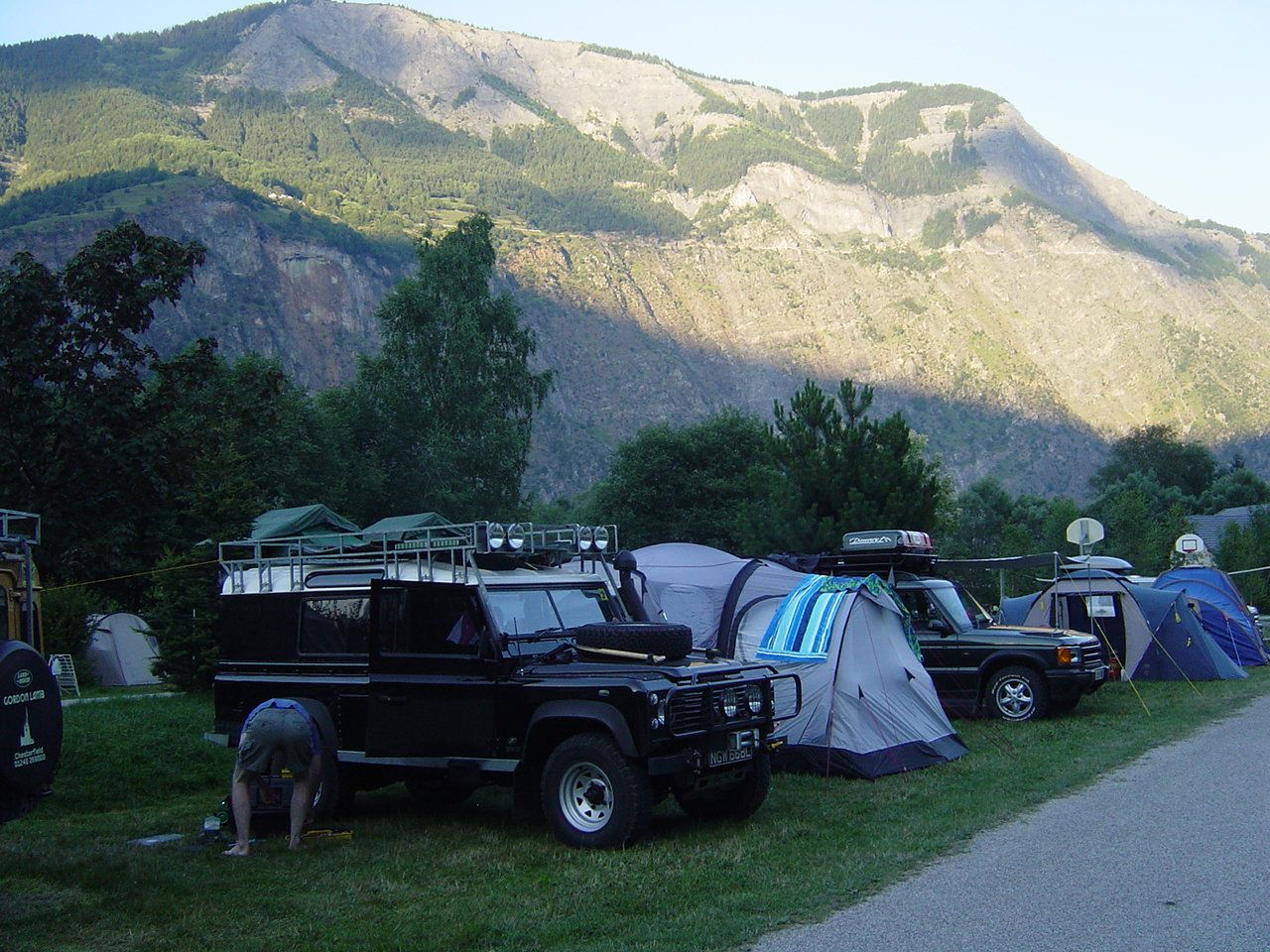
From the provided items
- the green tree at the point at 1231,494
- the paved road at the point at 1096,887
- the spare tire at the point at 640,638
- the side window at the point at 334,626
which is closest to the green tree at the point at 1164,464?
the green tree at the point at 1231,494

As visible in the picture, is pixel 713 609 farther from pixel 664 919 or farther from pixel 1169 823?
pixel 664 919

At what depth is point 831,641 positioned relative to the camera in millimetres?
11969

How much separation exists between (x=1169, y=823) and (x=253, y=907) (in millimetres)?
6605

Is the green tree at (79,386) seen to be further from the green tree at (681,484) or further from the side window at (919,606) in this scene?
the green tree at (681,484)

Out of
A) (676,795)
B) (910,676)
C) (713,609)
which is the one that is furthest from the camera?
(713,609)

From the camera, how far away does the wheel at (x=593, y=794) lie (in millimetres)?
8164

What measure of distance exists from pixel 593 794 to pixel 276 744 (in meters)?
2.36

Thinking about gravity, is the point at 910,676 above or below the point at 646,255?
below

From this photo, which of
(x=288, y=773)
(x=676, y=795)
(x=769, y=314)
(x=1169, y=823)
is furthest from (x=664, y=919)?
(x=769, y=314)

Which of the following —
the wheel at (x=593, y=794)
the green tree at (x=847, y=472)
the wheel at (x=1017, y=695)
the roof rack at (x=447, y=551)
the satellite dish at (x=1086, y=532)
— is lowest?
the wheel at (x=1017, y=695)

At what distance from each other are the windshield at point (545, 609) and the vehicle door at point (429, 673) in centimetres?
25

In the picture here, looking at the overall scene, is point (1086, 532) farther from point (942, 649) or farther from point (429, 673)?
point (429, 673)

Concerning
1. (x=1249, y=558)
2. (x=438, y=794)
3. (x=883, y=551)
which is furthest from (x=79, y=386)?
(x=1249, y=558)

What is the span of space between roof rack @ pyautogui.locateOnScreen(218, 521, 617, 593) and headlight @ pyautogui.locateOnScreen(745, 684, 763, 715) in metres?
1.95
